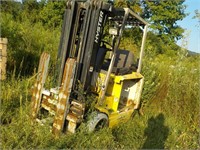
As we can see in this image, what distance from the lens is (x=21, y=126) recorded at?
166 inches

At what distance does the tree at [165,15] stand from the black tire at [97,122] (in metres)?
24.3

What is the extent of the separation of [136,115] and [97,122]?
1892 mm

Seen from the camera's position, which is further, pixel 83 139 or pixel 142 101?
pixel 142 101

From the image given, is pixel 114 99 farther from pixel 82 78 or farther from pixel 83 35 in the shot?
pixel 83 35

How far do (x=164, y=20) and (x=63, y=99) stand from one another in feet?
Answer: 90.6

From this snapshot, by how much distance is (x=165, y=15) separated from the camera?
2925cm

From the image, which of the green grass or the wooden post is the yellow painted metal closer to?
the green grass

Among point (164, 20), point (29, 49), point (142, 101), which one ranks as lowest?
point (142, 101)

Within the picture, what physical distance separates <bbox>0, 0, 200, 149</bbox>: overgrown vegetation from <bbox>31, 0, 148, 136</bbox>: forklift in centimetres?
21

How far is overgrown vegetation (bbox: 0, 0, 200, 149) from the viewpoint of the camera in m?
4.10

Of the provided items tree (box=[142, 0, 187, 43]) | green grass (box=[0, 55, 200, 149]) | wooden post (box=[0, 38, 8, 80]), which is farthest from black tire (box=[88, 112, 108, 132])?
tree (box=[142, 0, 187, 43])

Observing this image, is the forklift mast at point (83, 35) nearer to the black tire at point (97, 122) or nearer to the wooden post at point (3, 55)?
the black tire at point (97, 122)

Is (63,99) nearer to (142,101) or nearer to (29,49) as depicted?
(142,101)

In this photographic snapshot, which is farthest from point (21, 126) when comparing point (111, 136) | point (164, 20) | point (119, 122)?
point (164, 20)
